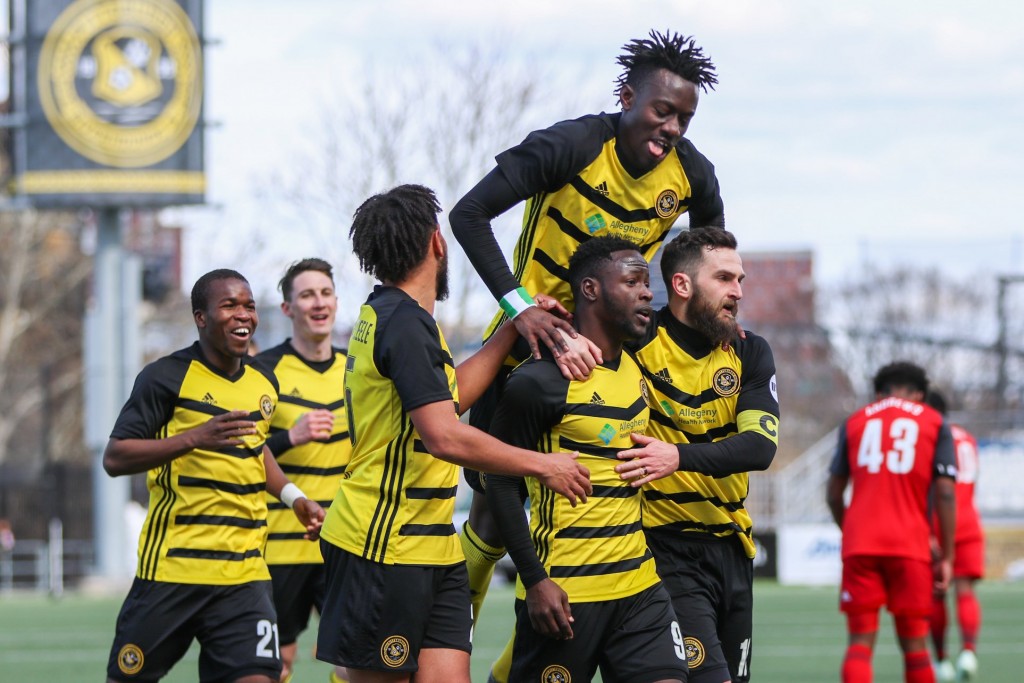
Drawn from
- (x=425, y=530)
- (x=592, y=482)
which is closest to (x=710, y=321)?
(x=592, y=482)

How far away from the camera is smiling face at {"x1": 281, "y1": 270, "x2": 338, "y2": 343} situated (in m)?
9.33

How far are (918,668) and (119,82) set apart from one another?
64.6 feet

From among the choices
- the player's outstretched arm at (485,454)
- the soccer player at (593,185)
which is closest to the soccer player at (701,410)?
the soccer player at (593,185)

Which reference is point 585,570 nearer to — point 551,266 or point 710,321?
point 710,321

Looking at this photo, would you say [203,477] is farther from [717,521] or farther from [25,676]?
[25,676]

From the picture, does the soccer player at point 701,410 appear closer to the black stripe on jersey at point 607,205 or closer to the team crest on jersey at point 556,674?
the black stripe on jersey at point 607,205

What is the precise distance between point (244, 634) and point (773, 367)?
2613 millimetres

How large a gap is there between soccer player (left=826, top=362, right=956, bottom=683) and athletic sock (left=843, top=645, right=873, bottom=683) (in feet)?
0.65

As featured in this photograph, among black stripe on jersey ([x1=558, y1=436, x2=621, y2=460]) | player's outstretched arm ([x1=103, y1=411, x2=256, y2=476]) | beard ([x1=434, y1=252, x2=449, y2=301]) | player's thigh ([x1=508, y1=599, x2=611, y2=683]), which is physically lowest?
player's thigh ([x1=508, y1=599, x2=611, y2=683])

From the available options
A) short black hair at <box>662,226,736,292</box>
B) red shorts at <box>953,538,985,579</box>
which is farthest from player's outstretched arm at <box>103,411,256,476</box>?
red shorts at <box>953,538,985,579</box>

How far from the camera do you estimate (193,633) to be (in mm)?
7301

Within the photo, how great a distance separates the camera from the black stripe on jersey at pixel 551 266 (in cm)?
650

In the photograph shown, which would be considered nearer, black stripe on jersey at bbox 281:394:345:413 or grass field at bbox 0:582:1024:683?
black stripe on jersey at bbox 281:394:345:413

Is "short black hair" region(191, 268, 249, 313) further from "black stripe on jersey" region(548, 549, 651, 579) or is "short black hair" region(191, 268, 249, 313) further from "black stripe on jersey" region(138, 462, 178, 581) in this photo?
"black stripe on jersey" region(548, 549, 651, 579)
